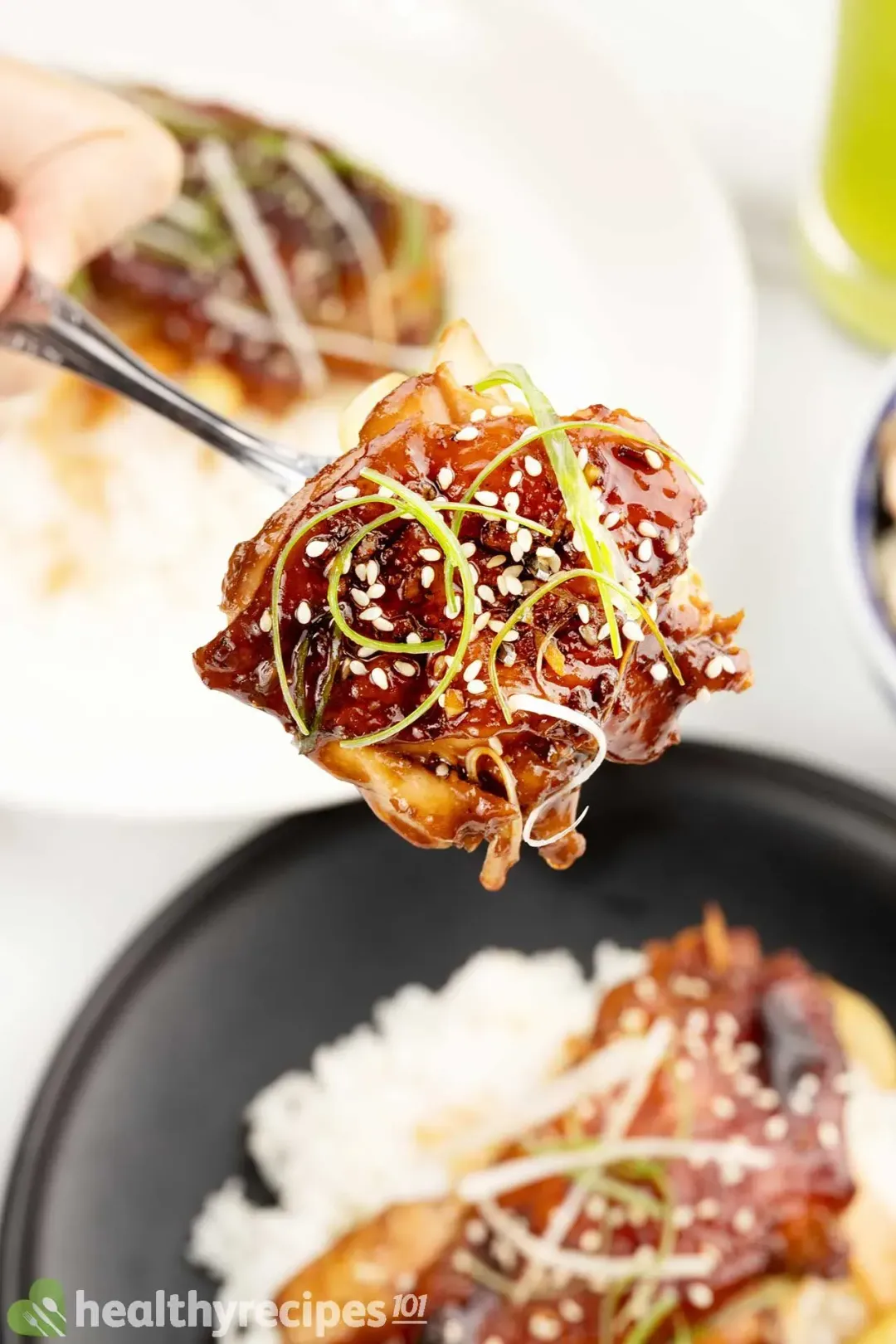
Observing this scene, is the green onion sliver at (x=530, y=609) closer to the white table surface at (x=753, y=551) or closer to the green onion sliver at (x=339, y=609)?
the green onion sliver at (x=339, y=609)

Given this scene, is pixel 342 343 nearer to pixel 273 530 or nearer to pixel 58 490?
pixel 58 490

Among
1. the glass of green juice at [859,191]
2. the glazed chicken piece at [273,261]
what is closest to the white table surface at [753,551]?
the glass of green juice at [859,191]

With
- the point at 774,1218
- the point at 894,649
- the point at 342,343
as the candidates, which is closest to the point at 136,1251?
the point at 774,1218

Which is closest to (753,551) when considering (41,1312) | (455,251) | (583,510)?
(455,251)

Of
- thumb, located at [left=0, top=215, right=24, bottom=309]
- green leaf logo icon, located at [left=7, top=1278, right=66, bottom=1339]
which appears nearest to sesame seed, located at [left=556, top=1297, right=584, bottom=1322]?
green leaf logo icon, located at [left=7, top=1278, right=66, bottom=1339]

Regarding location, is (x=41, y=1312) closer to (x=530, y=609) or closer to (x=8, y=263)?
(x=530, y=609)

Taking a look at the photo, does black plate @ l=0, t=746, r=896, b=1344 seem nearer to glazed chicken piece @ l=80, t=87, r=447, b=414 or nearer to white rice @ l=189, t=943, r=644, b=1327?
white rice @ l=189, t=943, r=644, b=1327

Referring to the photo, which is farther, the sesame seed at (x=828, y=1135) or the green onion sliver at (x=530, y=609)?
the sesame seed at (x=828, y=1135)
